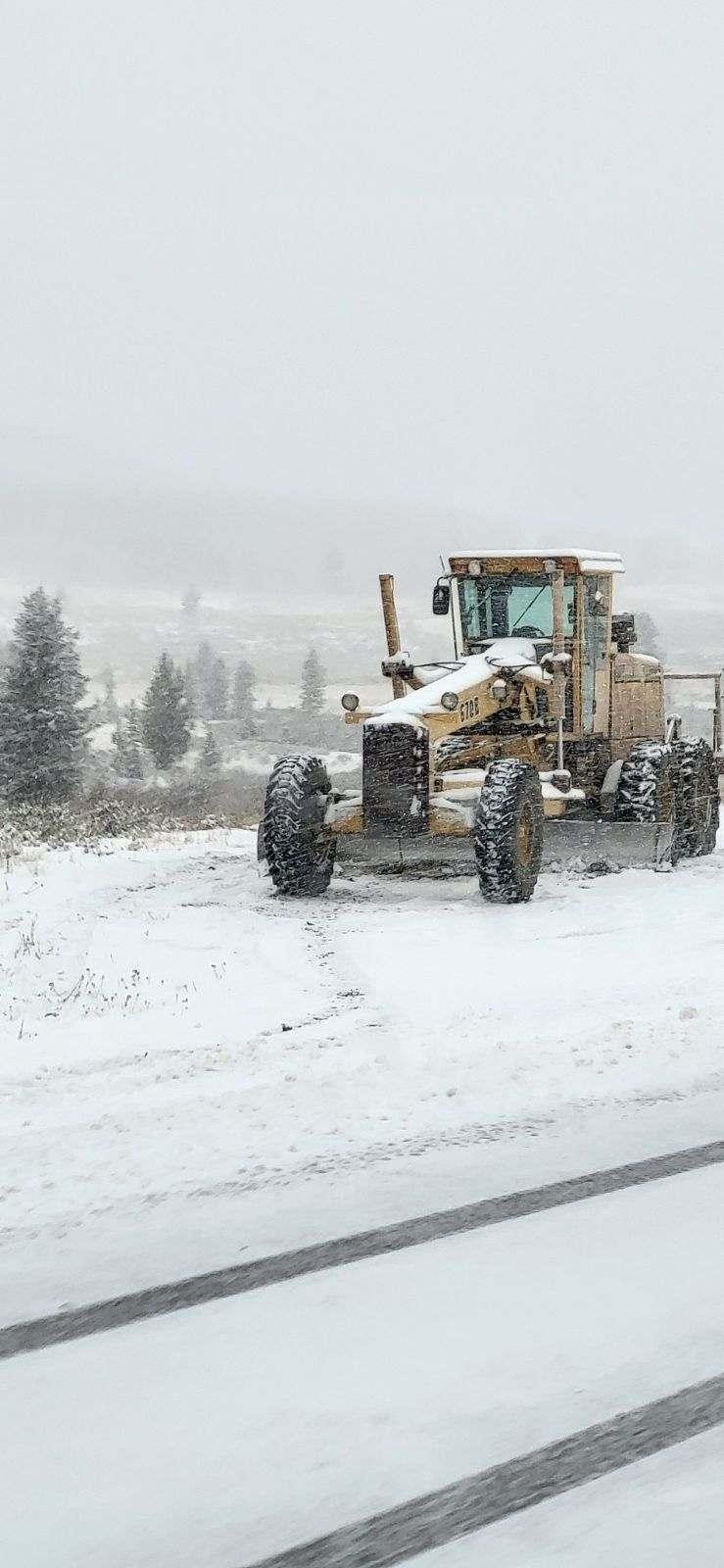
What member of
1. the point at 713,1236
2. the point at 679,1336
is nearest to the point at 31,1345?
the point at 679,1336

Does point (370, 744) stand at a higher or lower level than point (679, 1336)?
higher

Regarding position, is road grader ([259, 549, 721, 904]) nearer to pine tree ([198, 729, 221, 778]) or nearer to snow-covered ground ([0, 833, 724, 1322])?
snow-covered ground ([0, 833, 724, 1322])

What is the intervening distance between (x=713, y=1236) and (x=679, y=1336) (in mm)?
715

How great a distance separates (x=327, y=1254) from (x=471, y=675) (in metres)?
10.7

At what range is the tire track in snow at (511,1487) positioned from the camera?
110 inches

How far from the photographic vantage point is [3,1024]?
814 cm

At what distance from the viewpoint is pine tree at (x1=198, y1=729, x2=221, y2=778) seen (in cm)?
6022

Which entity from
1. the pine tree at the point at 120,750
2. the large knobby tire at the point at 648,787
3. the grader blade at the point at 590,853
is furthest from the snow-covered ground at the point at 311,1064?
the pine tree at the point at 120,750

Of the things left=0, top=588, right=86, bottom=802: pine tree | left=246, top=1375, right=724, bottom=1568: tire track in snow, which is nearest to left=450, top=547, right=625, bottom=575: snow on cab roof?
left=246, top=1375, right=724, bottom=1568: tire track in snow

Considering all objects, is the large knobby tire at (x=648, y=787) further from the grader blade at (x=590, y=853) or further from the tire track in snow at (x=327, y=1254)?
the tire track in snow at (x=327, y=1254)

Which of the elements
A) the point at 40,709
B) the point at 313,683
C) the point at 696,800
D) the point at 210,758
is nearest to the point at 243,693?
the point at 313,683

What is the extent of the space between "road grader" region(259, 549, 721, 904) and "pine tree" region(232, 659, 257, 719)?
221ft

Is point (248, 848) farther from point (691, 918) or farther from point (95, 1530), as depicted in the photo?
point (95, 1530)

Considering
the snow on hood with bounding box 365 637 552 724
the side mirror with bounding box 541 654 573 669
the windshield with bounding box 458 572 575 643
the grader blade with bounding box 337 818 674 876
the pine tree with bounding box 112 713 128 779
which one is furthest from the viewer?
the pine tree with bounding box 112 713 128 779
